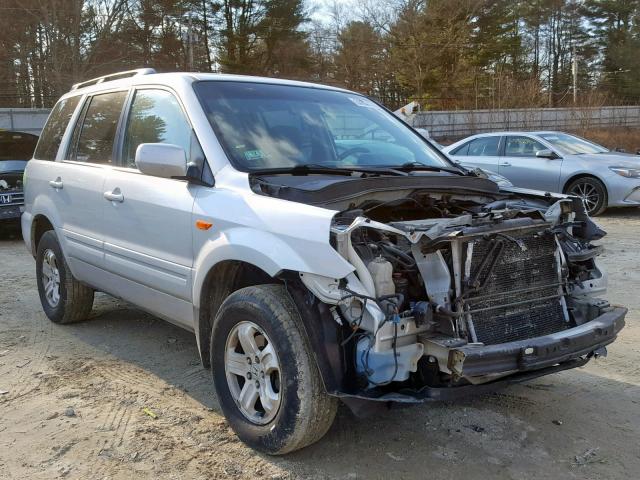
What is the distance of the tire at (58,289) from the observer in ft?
17.2

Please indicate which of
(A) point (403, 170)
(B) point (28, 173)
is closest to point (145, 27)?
(B) point (28, 173)

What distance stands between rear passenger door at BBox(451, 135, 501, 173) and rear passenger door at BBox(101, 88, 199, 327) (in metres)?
8.62

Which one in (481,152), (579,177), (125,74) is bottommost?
(579,177)

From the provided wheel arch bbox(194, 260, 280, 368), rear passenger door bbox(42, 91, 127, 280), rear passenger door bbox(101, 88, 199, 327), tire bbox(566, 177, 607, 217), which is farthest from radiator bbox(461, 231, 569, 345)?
tire bbox(566, 177, 607, 217)

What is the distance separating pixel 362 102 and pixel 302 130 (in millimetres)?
880

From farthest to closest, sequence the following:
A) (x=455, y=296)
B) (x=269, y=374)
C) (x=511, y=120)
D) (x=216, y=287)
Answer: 1. (x=511, y=120)
2. (x=216, y=287)
3. (x=269, y=374)
4. (x=455, y=296)

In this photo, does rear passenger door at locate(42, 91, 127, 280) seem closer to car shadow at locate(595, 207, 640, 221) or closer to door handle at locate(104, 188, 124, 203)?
door handle at locate(104, 188, 124, 203)

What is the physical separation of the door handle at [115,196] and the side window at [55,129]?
1.41 meters

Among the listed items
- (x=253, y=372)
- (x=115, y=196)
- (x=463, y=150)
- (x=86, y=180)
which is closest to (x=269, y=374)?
(x=253, y=372)

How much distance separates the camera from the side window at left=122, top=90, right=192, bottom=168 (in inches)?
151

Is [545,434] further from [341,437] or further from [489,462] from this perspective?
[341,437]

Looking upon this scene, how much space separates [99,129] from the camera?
189 inches

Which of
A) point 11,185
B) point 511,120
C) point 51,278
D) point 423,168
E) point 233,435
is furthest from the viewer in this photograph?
point 511,120

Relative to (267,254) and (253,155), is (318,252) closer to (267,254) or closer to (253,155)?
(267,254)
